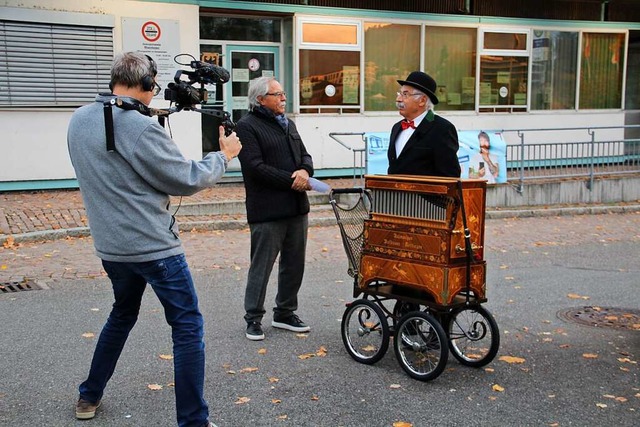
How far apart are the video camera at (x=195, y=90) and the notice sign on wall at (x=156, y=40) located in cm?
897

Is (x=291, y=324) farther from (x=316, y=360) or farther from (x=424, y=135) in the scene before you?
(x=424, y=135)

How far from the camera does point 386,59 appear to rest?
50.9 feet

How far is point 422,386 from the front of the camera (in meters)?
4.88

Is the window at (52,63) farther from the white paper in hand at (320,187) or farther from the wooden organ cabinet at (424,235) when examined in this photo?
the wooden organ cabinet at (424,235)

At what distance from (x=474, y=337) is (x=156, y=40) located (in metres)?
9.70

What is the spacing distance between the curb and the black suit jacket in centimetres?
601

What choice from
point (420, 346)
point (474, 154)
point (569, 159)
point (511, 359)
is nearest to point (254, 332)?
point (420, 346)

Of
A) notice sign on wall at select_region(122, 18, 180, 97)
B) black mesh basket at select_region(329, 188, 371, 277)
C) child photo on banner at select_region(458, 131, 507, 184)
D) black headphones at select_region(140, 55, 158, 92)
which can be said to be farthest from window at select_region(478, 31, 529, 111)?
black headphones at select_region(140, 55, 158, 92)

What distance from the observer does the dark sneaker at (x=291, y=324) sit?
611 centimetres

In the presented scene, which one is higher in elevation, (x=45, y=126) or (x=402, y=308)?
(x=45, y=126)

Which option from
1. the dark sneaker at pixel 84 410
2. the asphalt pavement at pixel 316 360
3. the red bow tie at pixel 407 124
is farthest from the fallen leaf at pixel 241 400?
the red bow tie at pixel 407 124

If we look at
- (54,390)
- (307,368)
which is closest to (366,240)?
(307,368)

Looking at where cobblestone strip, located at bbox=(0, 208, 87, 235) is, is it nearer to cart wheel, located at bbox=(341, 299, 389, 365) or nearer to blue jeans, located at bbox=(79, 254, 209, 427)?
cart wheel, located at bbox=(341, 299, 389, 365)

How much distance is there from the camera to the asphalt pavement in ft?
14.6
